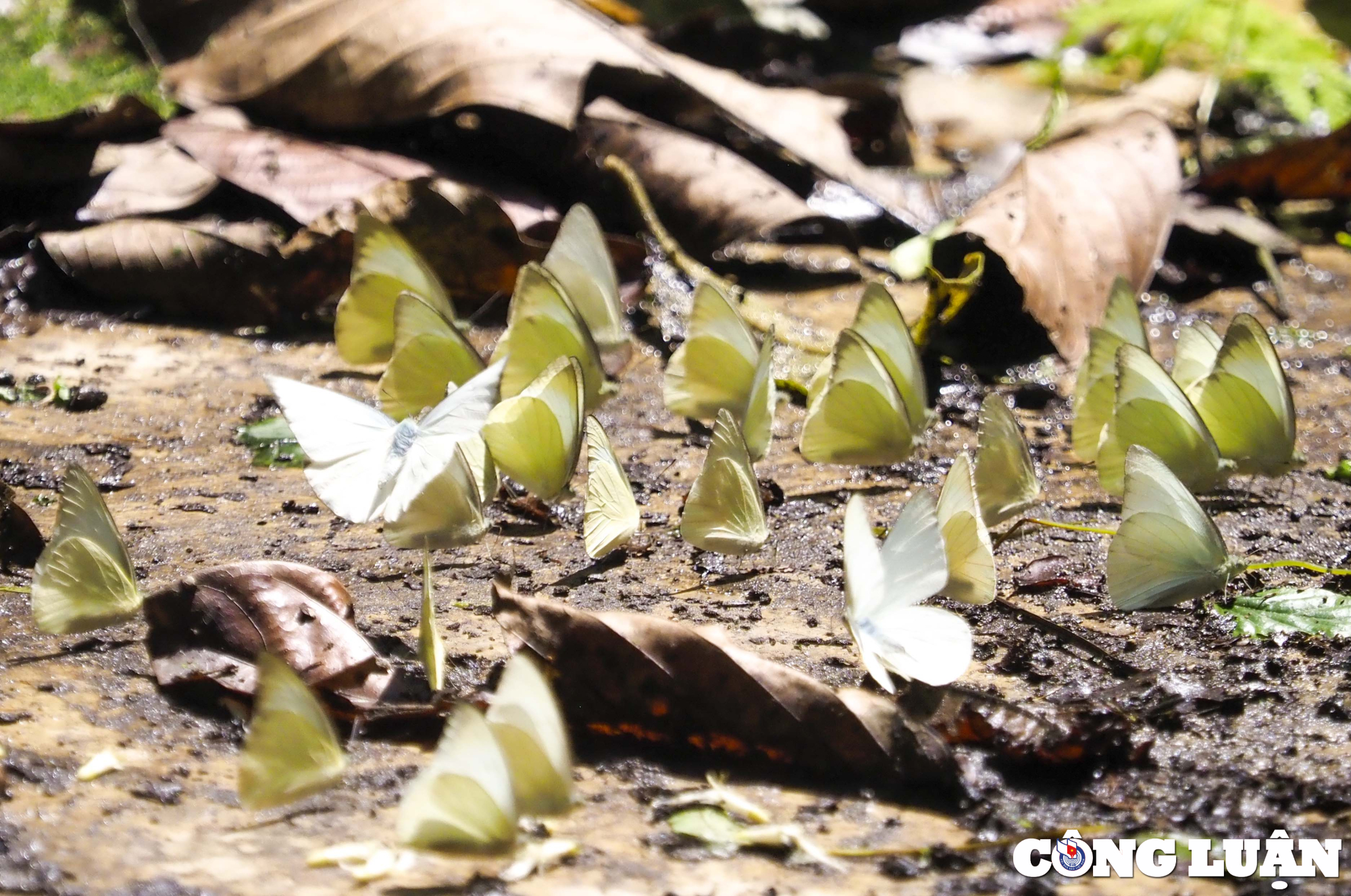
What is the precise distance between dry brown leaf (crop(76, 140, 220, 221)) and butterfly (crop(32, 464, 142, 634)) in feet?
6.45

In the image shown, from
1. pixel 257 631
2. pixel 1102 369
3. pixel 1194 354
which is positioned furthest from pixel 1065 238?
pixel 257 631

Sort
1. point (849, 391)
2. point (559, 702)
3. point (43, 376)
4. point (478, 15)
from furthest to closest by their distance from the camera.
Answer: point (478, 15)
point (43, 376)
point (849, 391)
point (559, 702)

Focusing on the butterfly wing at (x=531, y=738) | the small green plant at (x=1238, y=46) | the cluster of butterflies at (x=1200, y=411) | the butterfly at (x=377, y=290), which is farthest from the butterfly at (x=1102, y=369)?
the small green plant at (x=1238, y=46)

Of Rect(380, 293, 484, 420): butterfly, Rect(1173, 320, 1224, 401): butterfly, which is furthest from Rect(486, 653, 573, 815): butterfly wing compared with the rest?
Rect(1173, 320, 1224, 401): butterfly

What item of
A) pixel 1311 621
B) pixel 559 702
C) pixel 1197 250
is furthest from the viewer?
pixel 1197 250

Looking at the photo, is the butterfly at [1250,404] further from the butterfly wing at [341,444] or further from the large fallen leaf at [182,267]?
the large fallen leaf at [182,267]

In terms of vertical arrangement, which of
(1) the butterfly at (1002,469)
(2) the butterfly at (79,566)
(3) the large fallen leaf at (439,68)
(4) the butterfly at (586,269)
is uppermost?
(3) the large fallen leaf at (439,68)

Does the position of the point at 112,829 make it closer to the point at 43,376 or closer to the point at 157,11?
the point at 43,376

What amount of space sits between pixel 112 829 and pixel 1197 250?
3764 millimetres

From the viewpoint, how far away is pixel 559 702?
1662 millimetres

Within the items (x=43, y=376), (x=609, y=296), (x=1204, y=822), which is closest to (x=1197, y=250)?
(x=609, y=296)

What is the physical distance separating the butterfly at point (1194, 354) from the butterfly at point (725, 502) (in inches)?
43.3

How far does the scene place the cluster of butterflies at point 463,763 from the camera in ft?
4.26

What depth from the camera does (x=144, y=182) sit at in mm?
3596
